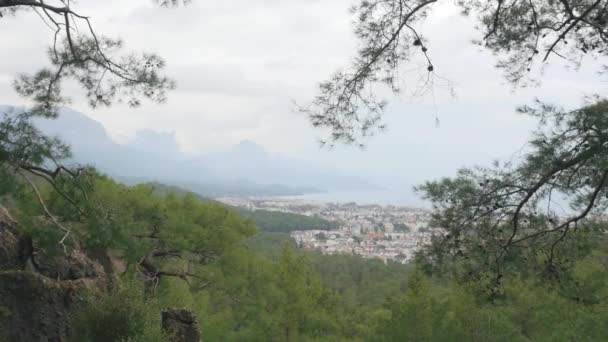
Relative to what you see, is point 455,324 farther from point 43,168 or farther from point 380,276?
point 380,276

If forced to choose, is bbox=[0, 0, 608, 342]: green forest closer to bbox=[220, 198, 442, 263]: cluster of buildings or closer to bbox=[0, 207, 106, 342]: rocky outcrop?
bbox=[0, 207, 106, 342]: rocky outcrop

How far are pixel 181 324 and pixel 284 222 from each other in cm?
6807

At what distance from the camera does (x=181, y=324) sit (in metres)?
5.86

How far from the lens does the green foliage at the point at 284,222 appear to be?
70.0 meters

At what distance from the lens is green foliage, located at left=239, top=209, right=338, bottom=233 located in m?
70.0

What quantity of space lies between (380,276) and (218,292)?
26.1 m

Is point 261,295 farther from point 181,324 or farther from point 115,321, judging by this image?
point 115,321

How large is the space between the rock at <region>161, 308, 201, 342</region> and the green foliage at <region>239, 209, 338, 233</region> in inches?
2369

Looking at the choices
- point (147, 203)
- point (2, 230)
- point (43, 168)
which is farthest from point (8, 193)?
point (147, 203)

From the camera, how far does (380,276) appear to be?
36.2 meters

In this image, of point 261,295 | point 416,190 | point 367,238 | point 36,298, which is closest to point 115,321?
point 36,298

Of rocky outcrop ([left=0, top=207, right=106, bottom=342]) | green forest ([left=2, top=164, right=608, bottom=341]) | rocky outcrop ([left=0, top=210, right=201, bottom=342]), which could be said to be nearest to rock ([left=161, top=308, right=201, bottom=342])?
rocky outcrop ([left=0, top=210, right=201, bottom=342])

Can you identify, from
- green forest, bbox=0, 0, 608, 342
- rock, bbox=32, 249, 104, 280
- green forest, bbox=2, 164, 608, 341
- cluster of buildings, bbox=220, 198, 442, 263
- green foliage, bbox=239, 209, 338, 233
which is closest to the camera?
green forest, bbox=0, 0, 608, 342

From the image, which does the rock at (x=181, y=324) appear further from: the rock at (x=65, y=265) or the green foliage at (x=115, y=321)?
the rock at (x=65, y=265)
